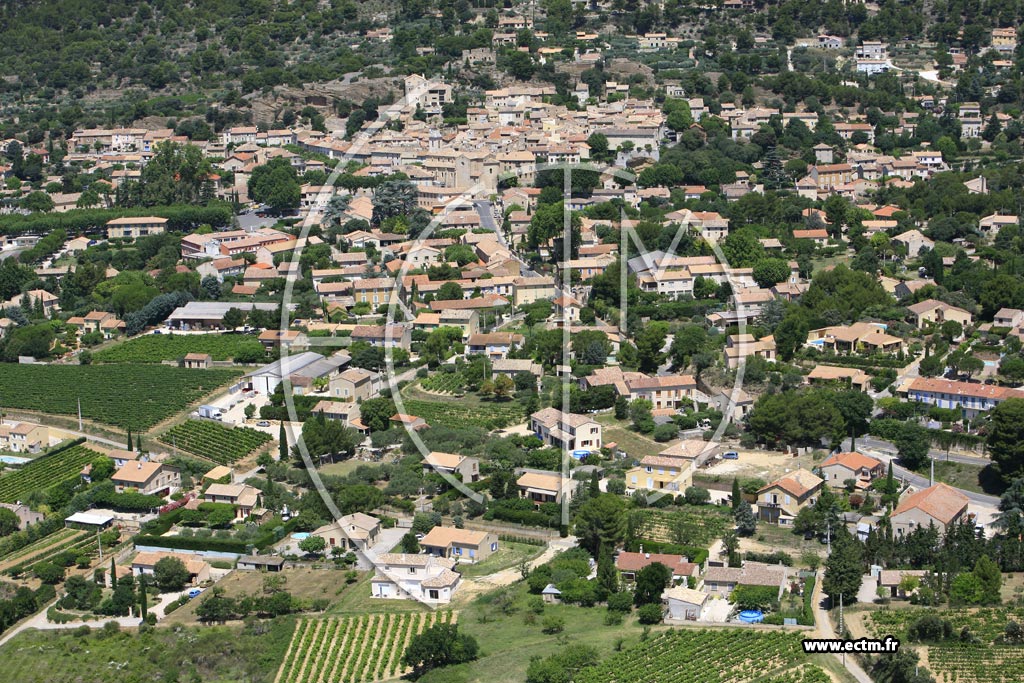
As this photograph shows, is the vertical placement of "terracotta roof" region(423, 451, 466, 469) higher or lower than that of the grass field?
higher

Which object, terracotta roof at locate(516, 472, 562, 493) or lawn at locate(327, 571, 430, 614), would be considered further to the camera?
terracotta roof at locate(516, 472, 562, 493)

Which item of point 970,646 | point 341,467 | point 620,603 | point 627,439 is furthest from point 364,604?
point 970,646

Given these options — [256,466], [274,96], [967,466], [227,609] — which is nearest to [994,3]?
[274,96]

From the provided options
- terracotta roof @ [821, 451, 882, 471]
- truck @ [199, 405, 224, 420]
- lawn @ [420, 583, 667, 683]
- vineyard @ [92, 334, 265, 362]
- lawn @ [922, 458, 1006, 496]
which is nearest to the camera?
lawn @ [420, 583, 667, 683]

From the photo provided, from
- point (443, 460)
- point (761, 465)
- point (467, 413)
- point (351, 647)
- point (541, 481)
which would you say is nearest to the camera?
point (351, 647)

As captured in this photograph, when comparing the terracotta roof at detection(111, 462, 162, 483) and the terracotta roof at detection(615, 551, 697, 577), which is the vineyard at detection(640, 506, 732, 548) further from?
the terracotta roof at detection(111, 462, 162, 483)

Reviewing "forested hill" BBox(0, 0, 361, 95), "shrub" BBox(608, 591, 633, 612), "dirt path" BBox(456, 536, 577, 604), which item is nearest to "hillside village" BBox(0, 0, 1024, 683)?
"shrub" BBox(608, 591, 633, 612)

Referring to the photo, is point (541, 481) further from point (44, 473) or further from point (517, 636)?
point (44, 473)
